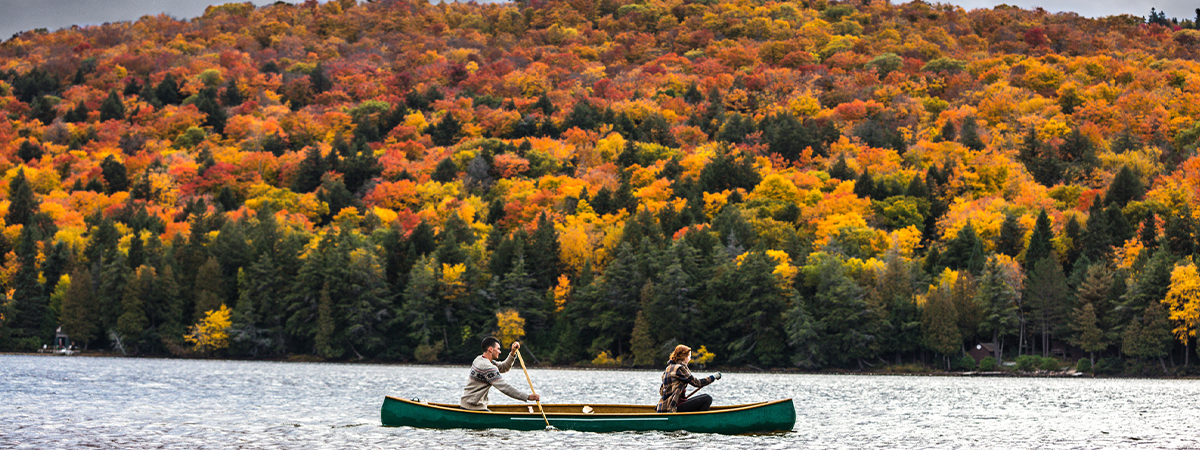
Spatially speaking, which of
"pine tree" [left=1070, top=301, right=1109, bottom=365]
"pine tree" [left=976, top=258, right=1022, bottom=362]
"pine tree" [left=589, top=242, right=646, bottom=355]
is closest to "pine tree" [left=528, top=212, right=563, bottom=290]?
"pine tree" [left=589, top=242, right=646, bottom=355]

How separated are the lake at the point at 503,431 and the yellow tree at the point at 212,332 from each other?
41.1m

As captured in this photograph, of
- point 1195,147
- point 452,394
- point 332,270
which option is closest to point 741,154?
point 1195,147

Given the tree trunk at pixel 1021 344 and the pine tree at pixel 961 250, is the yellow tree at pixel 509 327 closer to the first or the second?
the pine tree at pixel 961 250

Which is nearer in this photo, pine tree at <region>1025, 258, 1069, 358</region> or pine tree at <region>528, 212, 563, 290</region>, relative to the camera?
pine tree at <region>1025, 258, 1069, 358</region>

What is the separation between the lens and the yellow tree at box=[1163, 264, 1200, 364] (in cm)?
8162

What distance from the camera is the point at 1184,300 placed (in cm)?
8369

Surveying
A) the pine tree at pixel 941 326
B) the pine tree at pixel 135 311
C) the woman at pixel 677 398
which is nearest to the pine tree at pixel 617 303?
the pine tree at pixel 941 326

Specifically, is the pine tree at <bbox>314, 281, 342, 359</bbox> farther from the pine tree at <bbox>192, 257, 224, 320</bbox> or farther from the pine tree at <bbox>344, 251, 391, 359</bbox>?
the pine tree at <bbox>192, 257, 224, 320</bbox>

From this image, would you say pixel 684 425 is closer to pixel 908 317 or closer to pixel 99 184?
pixel 908 317

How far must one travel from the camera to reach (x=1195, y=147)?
5979 inches

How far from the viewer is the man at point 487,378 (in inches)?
1087

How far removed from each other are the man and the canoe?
359 millimetres

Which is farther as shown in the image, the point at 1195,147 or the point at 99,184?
the point at 99,184

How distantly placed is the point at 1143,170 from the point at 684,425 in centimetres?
13324
